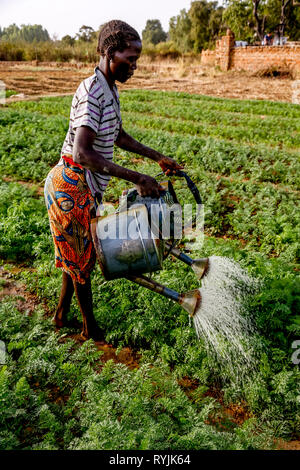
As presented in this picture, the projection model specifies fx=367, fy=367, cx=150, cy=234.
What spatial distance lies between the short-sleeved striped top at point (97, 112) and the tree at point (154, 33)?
76.9 meters

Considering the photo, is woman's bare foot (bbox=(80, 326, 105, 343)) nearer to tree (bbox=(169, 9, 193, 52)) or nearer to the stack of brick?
the stack of brick

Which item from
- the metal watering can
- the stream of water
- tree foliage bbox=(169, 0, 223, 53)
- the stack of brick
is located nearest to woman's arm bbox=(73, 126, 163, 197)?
the metal watering can

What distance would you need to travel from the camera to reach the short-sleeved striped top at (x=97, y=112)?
2.04 metres

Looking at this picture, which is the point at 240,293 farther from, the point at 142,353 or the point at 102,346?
the point at 102,346

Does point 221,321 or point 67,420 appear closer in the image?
point 67,420

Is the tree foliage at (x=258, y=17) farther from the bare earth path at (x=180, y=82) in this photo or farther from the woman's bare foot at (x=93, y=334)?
the woman's bare foot at (x=93, y=334)

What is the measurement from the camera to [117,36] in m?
1.99

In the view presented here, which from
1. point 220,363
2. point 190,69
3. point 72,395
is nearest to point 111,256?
point 72,395

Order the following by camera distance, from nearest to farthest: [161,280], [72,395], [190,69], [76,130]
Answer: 1. [76,130]
2. [72,395]
3. [161,280]
4. [190,69]

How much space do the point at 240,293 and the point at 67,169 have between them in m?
1.65

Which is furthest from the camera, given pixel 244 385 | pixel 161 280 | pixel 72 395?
pixel 161 280

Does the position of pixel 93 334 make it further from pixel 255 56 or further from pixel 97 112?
pixel 255 56

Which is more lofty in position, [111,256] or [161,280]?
[111,256]

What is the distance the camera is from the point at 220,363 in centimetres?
257
